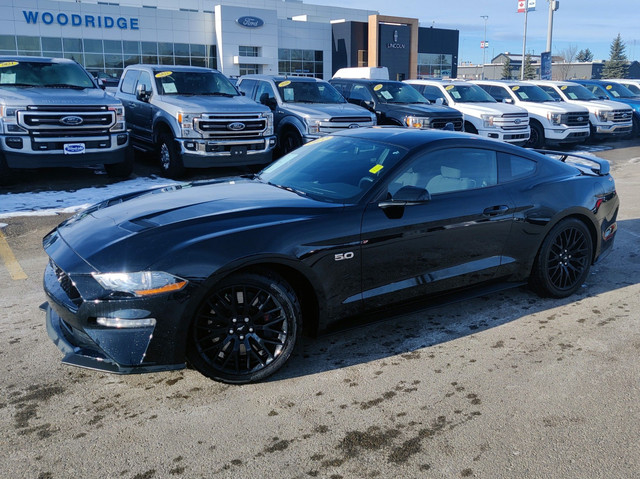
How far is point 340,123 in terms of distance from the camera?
12703mm

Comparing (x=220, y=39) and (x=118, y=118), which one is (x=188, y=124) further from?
(x=220, y=39)

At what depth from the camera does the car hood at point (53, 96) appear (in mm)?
9617

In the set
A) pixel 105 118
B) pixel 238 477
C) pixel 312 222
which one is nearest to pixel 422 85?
pixel 105 118

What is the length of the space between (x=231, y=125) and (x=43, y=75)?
344cm

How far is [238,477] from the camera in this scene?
9.28 feet

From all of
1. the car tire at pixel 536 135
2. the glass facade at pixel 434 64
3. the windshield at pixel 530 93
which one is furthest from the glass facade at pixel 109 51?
the car tire at pixel 536 135

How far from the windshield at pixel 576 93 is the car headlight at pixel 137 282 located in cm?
1999

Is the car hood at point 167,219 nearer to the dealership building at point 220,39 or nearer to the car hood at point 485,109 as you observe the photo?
the car hood at point 485,109

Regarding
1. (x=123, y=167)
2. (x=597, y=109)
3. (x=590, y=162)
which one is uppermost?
(x=597, y=109)

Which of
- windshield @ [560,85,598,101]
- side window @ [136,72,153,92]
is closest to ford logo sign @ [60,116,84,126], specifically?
side window @ [136,72,153,92]

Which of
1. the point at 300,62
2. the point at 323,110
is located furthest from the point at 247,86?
the point at 300,62

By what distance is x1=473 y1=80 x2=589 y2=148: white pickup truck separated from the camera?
1753 cm

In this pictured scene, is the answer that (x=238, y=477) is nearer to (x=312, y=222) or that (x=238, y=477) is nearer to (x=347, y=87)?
(x=312, y=222)

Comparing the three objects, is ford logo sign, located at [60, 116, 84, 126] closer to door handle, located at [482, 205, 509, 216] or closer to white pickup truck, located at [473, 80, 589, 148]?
door handle, located at [482, 205, 509, 216]
